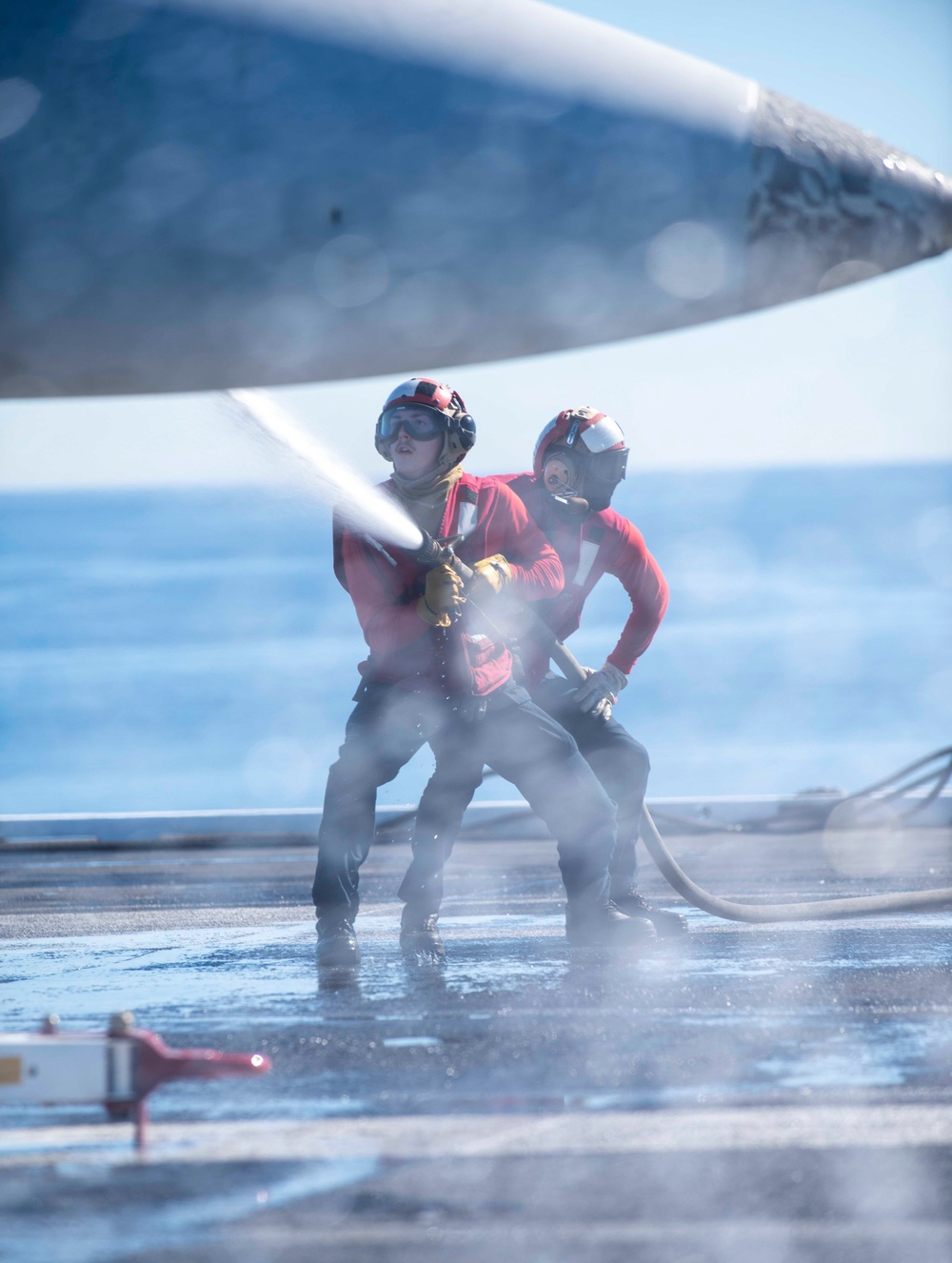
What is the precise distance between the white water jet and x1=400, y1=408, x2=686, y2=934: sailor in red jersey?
827 mm

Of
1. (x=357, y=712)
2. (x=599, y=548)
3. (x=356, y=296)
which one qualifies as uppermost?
(x=356, y=296)

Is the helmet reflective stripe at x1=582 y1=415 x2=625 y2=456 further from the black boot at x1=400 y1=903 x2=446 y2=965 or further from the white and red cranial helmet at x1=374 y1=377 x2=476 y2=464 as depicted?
the black boot at x1=400 y1=903 x2=446 y2=965

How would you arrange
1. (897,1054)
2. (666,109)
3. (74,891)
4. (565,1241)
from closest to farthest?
(565,1241) → (666,109) → (897,1054) → (74,891)

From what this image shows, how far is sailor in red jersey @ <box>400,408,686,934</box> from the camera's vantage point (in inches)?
199

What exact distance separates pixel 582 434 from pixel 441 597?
1.21m

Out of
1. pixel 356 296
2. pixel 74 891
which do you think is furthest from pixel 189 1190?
pixel 74 891

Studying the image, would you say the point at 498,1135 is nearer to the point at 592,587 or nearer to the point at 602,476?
the point at 592,587

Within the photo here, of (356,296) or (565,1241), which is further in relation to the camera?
(356,296)

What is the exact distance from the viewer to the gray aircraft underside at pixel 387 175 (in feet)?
8.45

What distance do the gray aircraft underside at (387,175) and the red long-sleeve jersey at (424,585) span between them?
1.74 meters

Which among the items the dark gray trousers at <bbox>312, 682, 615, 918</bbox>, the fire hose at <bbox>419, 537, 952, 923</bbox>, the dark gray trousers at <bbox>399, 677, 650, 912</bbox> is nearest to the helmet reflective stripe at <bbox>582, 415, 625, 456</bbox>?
the fire hose at <bbox>419, 537, 952, 923</bbox>

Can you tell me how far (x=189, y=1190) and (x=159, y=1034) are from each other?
1210mm

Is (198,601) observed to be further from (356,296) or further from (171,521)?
(356,296)

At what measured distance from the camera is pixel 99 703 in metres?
37.6
